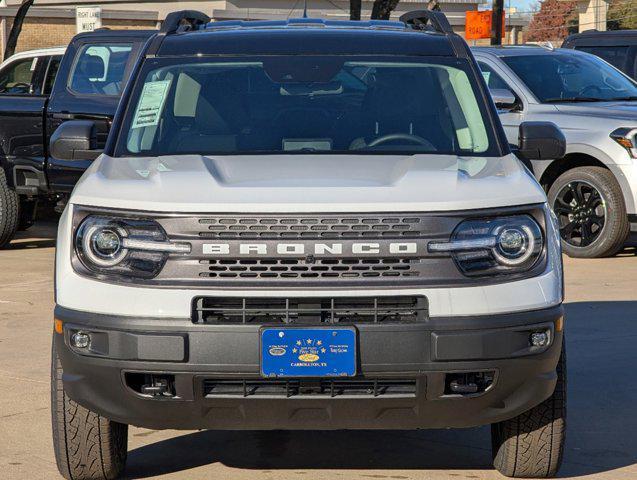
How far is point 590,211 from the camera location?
11.8 metres

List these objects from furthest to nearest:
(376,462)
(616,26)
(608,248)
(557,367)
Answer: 1. (616,26)
2. (608,248)
3. (376,462)
4. (557,367)

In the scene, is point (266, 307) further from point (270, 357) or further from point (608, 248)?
point (608, 248)

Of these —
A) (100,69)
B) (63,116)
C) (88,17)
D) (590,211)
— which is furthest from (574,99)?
(88,17)

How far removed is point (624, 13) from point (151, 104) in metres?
64.9

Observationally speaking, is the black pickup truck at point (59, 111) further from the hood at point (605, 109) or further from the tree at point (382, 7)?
the tree at point (382, 7)

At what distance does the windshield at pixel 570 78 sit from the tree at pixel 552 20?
65.5 meters

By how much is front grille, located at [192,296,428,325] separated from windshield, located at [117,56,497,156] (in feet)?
→ 3.71

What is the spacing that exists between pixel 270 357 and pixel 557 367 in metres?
1.15

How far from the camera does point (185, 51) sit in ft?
19.1

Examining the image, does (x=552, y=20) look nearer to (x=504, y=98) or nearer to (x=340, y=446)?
(x=504, y=98)

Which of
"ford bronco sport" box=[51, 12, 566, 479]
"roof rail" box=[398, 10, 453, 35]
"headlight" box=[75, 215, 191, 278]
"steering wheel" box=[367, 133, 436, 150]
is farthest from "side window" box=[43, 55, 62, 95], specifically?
"headlight" box=[75, 215, 191, 278]

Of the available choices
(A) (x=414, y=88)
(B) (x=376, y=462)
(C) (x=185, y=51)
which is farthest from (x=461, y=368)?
(C) (x=185, y=51)

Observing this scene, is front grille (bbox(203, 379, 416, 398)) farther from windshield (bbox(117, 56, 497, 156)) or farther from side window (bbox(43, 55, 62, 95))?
side window (bbox(43, 55, 62, 95))

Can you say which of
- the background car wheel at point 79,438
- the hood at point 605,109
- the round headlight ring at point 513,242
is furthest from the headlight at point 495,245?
the hood at point 605,109
